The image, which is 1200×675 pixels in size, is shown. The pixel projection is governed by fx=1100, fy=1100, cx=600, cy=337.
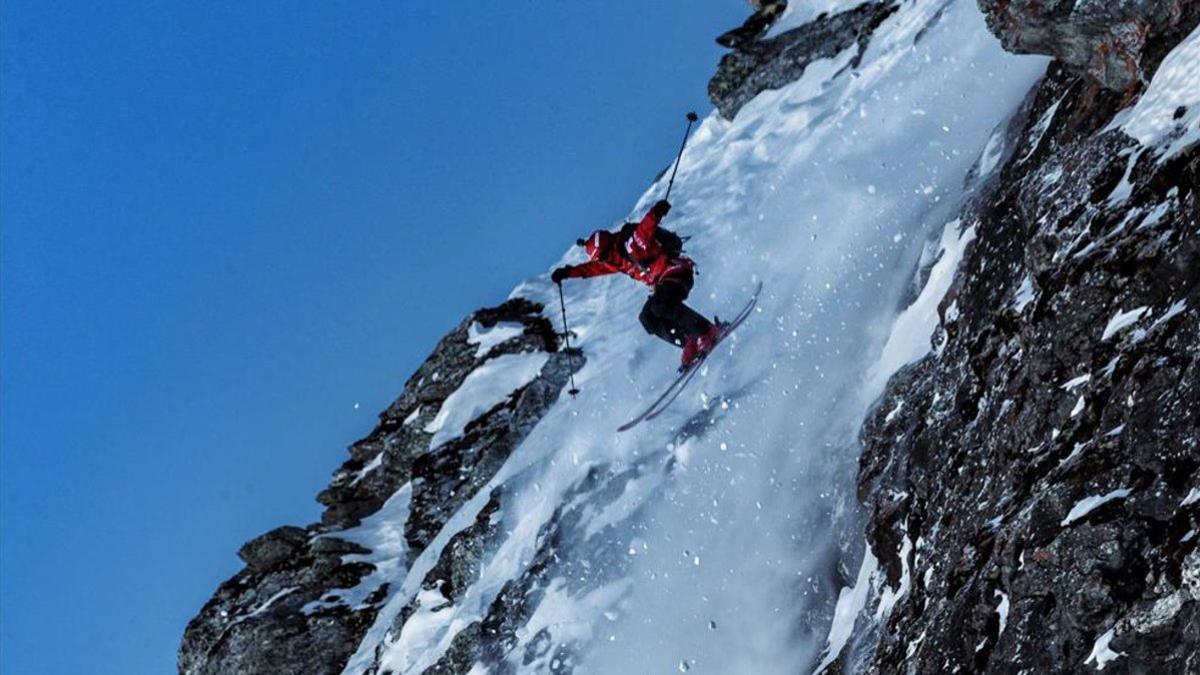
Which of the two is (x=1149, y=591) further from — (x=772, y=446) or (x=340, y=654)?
(x=340, y=654)

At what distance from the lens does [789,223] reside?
25172mm

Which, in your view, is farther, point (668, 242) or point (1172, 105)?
point (668, 242)

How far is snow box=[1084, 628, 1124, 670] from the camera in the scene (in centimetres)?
736

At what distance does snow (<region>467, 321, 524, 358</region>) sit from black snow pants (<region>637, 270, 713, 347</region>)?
11.8 m

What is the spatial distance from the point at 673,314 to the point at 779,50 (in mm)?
19896

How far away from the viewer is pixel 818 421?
17.3m

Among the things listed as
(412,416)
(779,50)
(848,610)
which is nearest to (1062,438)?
(848,610)

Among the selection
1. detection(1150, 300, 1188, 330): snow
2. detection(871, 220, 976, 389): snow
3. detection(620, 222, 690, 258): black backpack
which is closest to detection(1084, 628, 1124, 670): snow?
detection(1150, 300, 1188, 330): snow

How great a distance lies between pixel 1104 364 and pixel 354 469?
2644cm

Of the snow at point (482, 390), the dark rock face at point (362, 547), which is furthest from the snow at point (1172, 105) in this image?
the snow at point (482, 390)

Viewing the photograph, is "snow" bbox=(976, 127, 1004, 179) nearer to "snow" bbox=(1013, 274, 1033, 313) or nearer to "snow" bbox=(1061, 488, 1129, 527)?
"snow" bbox=(1013, 274, 1033, 313)

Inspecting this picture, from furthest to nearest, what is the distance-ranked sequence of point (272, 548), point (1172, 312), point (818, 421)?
1. point (272, 548)
2. point (818, 421)
3. point (1172, 312)

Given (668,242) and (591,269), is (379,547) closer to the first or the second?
(591,269)

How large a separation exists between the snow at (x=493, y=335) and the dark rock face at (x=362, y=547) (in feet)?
0.23
